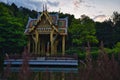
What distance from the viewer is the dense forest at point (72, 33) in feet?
115

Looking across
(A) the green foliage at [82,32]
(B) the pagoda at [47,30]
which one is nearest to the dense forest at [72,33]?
(A) the green foliage at [82,32]

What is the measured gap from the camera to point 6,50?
36.1 meters

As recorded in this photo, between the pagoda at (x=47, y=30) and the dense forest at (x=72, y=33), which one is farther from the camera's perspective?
the dense forest at (x=72, y=33)

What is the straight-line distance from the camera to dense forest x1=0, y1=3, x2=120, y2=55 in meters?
35.0

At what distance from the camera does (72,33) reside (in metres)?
49.1

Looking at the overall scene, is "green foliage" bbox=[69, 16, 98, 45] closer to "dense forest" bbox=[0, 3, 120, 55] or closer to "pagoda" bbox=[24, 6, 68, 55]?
"dense forest" bbox=[0, 3, 120, 55]

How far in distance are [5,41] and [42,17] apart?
4.75m

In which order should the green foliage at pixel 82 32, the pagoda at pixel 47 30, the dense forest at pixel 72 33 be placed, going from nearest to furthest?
the pagoda at pixel 47 30
the dense forest at pixel 72 33
the green foliage at pixel 82 32

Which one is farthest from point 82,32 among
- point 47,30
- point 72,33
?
point 47,30

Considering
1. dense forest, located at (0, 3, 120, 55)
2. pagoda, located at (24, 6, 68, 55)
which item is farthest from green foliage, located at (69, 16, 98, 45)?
pagoda, located at (24, 6, 68, 55)

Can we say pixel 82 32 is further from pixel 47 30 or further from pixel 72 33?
pixel 47 30

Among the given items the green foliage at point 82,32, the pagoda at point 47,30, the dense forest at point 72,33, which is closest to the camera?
the pagoda at point 47,30

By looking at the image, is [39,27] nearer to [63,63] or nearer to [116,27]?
[63,63]

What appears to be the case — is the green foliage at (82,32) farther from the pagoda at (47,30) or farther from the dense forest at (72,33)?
the pagoda at (47,30)
